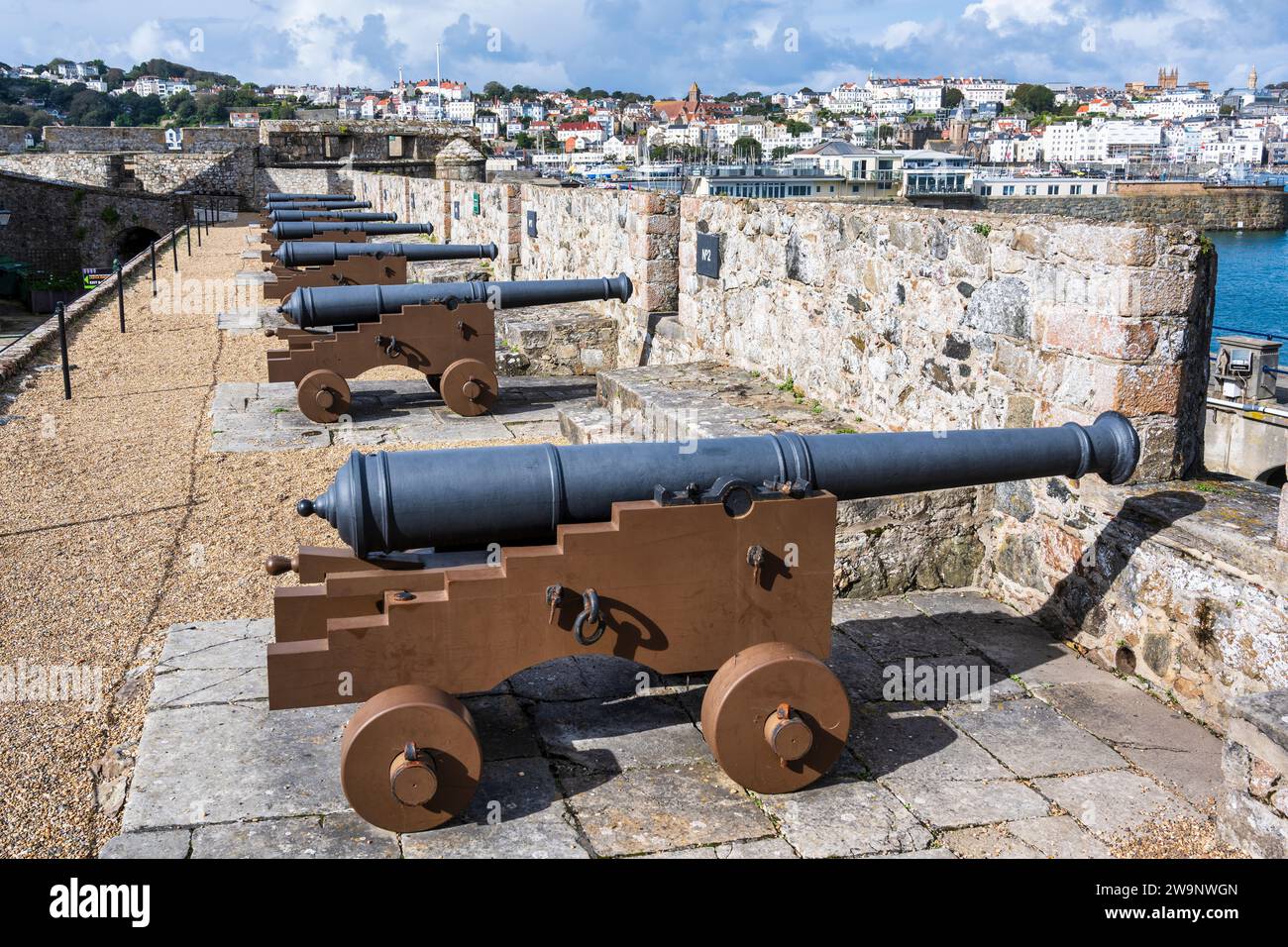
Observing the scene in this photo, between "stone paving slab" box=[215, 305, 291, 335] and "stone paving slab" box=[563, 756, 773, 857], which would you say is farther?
"stone paving slab" box=[215, 305, 291, 335]

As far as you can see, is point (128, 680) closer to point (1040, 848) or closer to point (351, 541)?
point (351, 541)

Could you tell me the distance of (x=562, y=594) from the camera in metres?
3.14

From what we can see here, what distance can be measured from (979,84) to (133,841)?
7814 inches

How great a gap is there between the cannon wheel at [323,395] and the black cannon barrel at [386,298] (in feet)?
1.19

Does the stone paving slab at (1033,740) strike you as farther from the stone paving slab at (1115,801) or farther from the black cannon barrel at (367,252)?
the black cannon barrel at (367,252)

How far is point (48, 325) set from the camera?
38.8ft

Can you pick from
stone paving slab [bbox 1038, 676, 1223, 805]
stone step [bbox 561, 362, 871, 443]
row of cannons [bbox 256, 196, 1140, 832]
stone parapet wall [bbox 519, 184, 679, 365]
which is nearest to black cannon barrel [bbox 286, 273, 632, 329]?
stone parapet wall [bbox 519, 184, 679, 365]

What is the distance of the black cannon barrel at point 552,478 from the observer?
3.09 meters

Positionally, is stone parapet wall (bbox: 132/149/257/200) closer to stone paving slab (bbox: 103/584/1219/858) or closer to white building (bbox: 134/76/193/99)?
stone paving slab (bbox: 103/584/1219/858)

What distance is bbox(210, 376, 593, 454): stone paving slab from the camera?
25.4ft

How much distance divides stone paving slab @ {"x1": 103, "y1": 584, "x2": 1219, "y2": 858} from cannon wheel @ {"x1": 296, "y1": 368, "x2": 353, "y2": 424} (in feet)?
13.1

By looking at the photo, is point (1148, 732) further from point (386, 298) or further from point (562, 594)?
point (386, 298)

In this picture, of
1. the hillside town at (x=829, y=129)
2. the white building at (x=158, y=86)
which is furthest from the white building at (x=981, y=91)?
the white building at (x=158, y=86)

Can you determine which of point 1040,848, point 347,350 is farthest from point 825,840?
point 347,350
